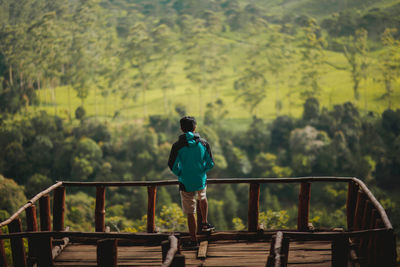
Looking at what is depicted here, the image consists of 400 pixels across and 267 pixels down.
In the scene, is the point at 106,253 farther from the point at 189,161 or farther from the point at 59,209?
the point at 59,209

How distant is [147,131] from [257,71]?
545 inches

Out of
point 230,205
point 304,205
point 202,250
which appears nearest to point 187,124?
point 202,250

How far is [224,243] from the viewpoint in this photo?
5.66m

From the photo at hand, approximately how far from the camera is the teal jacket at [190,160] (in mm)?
4789

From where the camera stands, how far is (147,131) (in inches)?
1524

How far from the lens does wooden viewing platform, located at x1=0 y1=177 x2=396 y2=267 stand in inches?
146

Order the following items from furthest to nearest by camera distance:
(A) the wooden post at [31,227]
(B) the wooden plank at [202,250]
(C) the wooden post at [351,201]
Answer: (C) the wooden post at [351,201] < (A) the wooden post at [31,227] < (B) the wooden plank at [202,250]

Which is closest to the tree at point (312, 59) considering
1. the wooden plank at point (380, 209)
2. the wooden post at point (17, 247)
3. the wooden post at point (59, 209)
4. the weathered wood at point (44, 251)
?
the wooden post at point (59, 209)

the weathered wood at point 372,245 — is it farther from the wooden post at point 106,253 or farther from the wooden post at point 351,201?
the wooden post at point 106,253

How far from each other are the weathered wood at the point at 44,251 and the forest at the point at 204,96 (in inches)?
892

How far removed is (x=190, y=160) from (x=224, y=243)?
4.49 feet

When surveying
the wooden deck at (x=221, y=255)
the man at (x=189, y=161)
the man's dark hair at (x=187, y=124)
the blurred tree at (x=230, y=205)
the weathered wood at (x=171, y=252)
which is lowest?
the blurred tree at (x=230, y=205)

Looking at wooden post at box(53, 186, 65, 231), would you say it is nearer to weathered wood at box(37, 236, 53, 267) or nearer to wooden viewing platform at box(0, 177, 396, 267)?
wooden viewing platform at box(0, 177, 396, 267)

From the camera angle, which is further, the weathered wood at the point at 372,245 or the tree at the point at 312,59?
the tree at the point at 312,59
